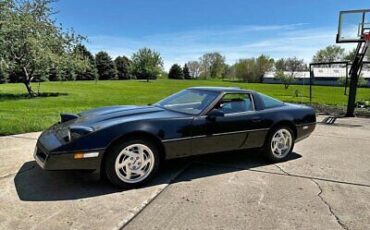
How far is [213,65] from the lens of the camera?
91.8m

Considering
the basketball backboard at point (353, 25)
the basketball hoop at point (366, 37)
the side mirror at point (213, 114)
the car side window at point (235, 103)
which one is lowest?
the side mirror at point (213, 114)

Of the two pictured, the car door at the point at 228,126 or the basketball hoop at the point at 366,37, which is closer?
the car door at the point at 228,126

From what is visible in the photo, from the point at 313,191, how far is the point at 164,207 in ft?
6.19

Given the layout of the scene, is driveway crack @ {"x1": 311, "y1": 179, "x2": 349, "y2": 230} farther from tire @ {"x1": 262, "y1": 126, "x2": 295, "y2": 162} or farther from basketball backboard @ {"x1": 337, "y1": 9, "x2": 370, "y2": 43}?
basketball backboard @ {"x1": 337, "y1": 9, "x2": 370, "y2": 43}

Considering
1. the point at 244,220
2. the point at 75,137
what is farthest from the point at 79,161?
the point at 244,220

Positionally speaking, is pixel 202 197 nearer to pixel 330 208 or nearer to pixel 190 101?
pixel 330 208

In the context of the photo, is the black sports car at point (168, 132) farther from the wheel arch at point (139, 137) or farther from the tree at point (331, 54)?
the tree at point (331, 54)

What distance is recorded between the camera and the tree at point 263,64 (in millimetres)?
79988

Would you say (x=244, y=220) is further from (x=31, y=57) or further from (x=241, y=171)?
(x=31, y=57)

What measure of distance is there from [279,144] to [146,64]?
195 ft

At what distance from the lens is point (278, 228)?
9.38 ft

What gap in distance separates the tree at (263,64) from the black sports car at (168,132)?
254 feet

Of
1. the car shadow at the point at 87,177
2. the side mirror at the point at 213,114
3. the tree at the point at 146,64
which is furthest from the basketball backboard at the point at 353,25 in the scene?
the tree at the point at 146,64

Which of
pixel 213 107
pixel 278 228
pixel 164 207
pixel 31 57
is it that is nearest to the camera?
pixel 278 228
